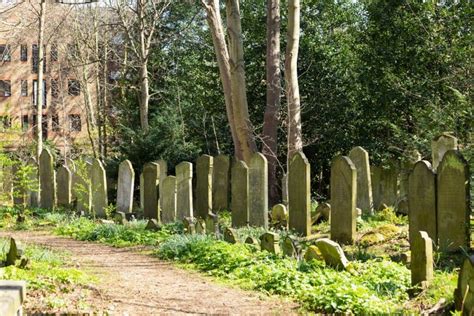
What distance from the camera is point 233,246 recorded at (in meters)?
9.15

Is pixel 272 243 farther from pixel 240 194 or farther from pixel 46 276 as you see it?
pixel 240 194

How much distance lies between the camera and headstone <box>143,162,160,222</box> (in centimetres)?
1420

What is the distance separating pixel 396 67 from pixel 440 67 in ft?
4.45

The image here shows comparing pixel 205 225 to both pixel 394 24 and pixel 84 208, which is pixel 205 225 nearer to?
pixel 84 208

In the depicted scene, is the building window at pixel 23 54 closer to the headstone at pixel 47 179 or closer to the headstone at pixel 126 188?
the headstone at pixel 47 179

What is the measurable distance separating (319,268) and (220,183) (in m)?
7.63

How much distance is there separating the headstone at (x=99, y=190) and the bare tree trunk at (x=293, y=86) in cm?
454

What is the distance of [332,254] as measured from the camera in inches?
299

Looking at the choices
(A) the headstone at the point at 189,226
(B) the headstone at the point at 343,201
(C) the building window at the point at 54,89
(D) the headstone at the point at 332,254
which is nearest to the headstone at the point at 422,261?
(D) the headstone at the point at 332,254

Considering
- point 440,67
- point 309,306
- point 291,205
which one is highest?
point 440,67

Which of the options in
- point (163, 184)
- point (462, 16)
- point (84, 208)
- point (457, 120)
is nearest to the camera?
point (457, 120)

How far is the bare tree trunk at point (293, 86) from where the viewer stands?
14.9 metres

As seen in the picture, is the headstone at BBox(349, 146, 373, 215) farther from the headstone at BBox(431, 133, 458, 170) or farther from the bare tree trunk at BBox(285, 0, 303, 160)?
the bare tree trunk at BBox(285, 0, 303, 160)

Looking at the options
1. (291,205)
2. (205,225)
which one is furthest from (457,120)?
(205,225)
